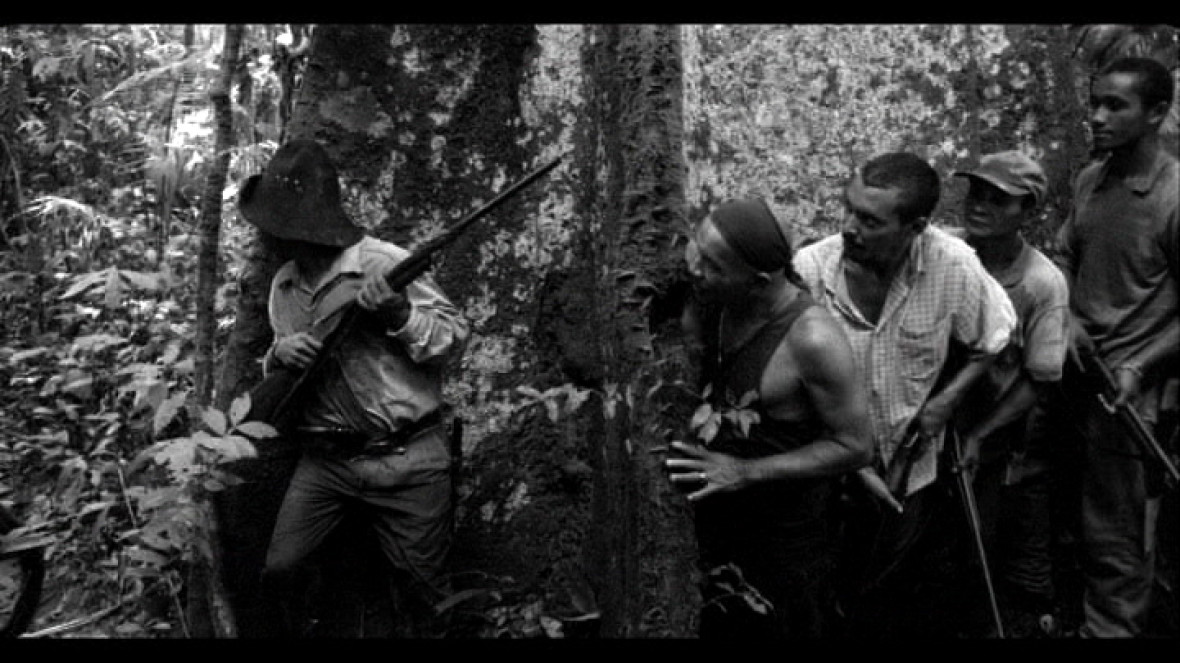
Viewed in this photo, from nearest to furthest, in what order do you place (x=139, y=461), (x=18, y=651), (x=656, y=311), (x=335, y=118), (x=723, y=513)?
(x=18, y=651)
(x=656, y=311)
(x=723, y=513)
(x=139, y=461)
(x=335, y=118)

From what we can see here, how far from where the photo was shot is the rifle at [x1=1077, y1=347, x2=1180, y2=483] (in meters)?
5.03

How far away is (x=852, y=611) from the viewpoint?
525cm

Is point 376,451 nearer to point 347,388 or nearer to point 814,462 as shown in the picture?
point 347,388

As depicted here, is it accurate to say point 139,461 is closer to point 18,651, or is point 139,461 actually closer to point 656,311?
point 18,651

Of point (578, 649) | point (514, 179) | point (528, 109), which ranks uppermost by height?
point (528, 109)

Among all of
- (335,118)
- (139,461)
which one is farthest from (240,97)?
(139,461)

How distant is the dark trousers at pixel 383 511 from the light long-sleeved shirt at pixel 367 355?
0.60 feet

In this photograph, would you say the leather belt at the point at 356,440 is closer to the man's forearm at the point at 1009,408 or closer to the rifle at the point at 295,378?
the rifle at the point at 295,378

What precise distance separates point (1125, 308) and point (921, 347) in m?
1.08

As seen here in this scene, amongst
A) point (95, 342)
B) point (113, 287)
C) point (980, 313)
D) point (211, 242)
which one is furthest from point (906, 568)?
point (95, 342)

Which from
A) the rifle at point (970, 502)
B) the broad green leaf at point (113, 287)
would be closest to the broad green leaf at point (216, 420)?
the broad green leaf at point (113, 287)

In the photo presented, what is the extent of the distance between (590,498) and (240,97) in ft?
Result: 15.4

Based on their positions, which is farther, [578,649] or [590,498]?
[590,498]

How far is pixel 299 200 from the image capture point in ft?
15.7
